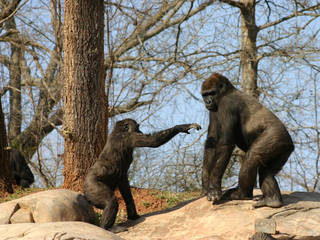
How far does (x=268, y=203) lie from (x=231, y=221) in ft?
1.70

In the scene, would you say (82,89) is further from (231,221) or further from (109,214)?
(231,221)

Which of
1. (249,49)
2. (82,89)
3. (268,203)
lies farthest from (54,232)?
(249,49)

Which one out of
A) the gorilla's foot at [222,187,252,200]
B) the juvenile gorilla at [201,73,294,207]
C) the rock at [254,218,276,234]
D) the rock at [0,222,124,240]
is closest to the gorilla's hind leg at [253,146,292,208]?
the juvenile gorilla at [201,73,294,207]

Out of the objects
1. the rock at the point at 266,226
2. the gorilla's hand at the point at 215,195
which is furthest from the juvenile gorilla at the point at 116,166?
the rock at the point at 266,226

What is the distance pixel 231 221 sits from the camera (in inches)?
235

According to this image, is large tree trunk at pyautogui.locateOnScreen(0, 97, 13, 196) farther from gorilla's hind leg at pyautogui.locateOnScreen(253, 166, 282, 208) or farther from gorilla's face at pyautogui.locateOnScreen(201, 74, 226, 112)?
gorilla's hind leg at pyautogui.locateOnScreen(253, 166, 282, 208)

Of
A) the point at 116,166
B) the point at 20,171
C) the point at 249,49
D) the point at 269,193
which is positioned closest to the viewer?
the point at 269,193

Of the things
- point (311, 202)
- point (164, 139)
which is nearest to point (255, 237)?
point (311, 202)

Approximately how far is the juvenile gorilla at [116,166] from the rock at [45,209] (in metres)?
0.31

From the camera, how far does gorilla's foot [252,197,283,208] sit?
5969mm

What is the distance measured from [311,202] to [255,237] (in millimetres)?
1158

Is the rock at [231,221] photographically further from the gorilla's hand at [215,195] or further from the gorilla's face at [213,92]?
the gorilla's face at [213,92]

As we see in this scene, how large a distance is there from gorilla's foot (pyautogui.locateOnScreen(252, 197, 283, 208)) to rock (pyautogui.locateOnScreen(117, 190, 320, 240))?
2.1 inches

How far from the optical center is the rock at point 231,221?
5695mm
